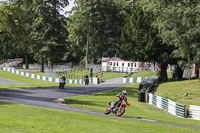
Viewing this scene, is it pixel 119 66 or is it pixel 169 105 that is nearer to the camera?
pixel 169 105

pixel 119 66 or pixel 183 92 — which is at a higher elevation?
pixel 119 66

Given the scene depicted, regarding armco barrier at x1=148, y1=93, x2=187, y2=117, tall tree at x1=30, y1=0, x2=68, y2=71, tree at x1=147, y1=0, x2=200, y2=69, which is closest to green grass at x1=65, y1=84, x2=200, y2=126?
armco barrier at x1=148, y1=93, x2=187, y2=117

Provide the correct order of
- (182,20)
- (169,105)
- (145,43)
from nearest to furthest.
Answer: (169,105) → (182,20) → (145,43)

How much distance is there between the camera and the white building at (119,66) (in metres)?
69.2

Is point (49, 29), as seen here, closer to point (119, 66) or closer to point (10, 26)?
point (119, 66)

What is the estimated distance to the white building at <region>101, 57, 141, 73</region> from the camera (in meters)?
69.2

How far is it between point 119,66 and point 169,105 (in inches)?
1868

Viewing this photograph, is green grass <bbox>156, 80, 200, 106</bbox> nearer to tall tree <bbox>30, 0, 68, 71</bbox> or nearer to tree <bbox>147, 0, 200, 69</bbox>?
tree <bbox>147, 0, 200, 69</bbox>

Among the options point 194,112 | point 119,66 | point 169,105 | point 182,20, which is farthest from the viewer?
point 119,66

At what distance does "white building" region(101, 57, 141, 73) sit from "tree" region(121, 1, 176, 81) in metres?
21.5

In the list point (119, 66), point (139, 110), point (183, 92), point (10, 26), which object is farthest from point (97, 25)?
point (139, 110)

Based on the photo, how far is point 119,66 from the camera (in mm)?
72375

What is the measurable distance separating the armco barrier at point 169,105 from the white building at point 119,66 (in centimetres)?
3833

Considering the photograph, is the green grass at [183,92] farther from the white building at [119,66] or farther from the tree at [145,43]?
the white building at [119,66]
